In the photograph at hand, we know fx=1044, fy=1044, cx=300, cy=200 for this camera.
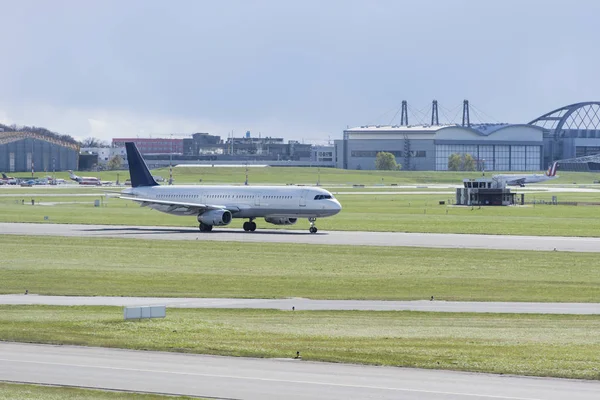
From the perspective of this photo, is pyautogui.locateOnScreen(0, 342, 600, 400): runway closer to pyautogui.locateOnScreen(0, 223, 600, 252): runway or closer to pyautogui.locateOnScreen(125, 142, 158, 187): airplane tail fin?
pyautogui.locateOnScreen(0, 223, 600, 252): runway

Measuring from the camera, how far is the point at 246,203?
8212cm

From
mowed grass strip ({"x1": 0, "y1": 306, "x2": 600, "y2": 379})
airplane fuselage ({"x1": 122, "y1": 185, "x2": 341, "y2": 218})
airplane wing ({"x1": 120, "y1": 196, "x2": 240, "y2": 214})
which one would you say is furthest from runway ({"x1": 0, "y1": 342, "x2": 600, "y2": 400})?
airplane wing ({"x1": 120, "y1": 196, "x2": 240, "y2": 214})

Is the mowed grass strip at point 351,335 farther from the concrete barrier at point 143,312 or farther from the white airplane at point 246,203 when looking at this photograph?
the white airplane at point 246,203

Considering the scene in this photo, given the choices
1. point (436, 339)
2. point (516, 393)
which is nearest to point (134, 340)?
point (436, 339)

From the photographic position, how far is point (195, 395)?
21.8 metres

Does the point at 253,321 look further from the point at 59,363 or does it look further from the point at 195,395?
the point at 195,395

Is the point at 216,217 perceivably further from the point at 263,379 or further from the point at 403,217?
the point at 263,379

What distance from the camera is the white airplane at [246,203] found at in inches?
3152

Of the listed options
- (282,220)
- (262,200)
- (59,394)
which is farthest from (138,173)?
(59,394)

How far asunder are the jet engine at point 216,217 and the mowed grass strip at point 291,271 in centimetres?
1339

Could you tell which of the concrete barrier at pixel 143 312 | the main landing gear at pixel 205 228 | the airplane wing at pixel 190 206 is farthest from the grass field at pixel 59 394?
the airplane wing at pixel 190 206

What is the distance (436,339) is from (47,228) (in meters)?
59.1

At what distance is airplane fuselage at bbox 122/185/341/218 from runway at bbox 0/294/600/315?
39.0 metres

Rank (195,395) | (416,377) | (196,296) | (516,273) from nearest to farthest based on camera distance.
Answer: (195,395)
(416,377)
(196,296)
(516,273)
